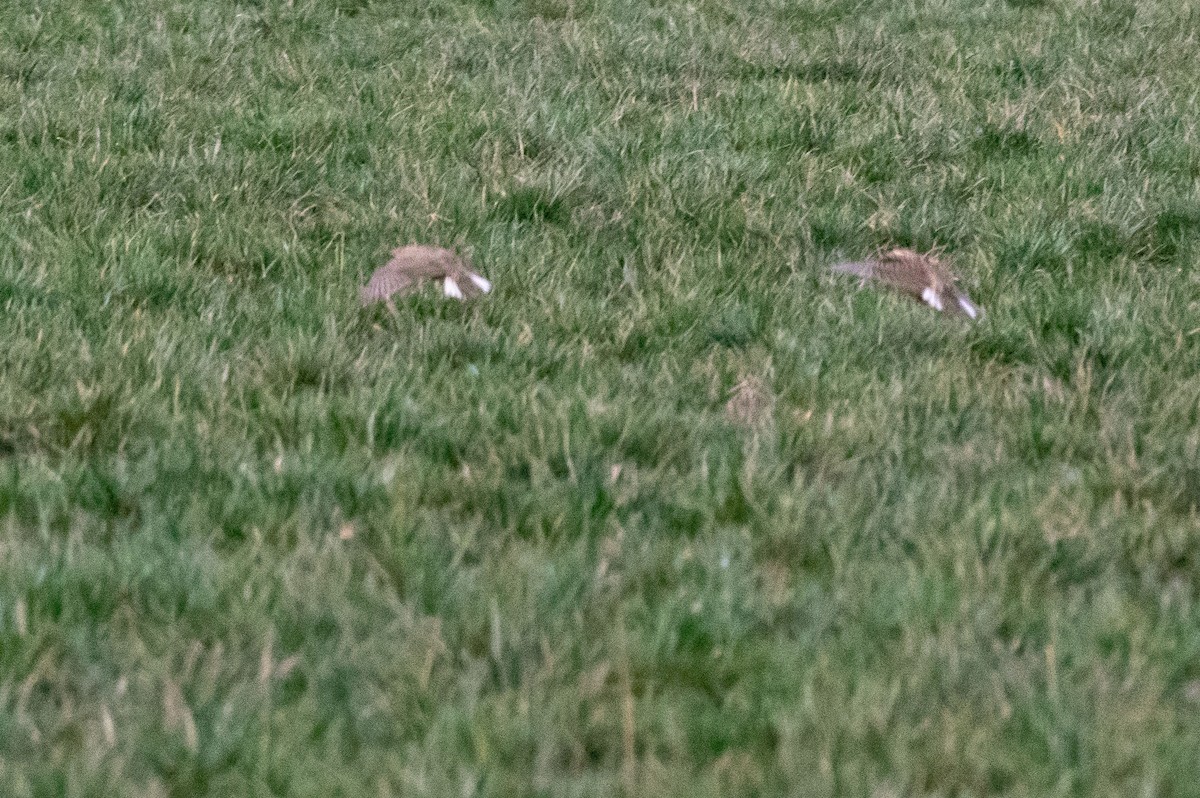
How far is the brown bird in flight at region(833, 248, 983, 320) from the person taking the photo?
172 inches

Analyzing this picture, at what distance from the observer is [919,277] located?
4.50 metres

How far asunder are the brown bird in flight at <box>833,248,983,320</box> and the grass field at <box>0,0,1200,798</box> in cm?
10

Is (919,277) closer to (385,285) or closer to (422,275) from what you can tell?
(422,275)

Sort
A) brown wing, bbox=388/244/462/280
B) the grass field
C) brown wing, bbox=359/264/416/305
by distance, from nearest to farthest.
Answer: the grass field
brown wing, bbox=359/264/416/305
brown wing, bbox=388/244/462/280

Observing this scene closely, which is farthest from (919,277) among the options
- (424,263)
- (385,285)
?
(385,285)

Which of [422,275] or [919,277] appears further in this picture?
[919,277]

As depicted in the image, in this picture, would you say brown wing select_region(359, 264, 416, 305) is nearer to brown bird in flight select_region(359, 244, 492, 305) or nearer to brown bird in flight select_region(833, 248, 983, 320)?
brown bird in flight select_region(359, 244, 492, 305)

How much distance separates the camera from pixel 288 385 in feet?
11.8

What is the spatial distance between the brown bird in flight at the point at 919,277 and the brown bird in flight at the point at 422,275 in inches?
48.5

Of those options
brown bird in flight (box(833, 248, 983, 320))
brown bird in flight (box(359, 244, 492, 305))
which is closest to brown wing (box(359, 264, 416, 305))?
brown bird in flight (box(359, 244, 492, 305))

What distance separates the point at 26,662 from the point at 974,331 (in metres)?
2.81

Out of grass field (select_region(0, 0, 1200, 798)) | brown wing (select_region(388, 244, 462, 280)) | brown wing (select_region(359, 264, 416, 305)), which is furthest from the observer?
brown wing (select_region(388, 244, 462, 280))

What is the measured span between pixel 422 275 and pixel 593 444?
134 cm

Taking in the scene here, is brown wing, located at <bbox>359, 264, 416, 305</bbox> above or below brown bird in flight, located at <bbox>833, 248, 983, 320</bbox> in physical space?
above
